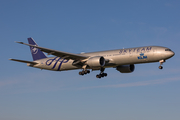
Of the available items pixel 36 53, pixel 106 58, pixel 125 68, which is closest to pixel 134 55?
pixel 106 58

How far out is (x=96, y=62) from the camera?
43750mm

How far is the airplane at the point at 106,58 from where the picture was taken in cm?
4178

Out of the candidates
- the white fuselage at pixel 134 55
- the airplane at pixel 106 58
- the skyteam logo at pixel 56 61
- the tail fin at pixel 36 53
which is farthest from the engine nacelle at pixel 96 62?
the tail fin at pixel 36 53

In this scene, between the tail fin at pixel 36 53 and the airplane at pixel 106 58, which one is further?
the tail fin at pixel 36 53

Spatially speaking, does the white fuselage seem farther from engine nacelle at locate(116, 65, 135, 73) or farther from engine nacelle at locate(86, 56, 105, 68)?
engine nacelle at locate(116, 65, 135, 73)

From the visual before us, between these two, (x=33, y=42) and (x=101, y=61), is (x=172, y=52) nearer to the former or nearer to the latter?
(x=101, y=61)

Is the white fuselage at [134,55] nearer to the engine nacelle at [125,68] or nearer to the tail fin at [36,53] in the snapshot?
the engine nacelle at [125,68]

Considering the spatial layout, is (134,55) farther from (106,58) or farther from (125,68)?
(125,68)

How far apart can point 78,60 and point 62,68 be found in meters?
4.84

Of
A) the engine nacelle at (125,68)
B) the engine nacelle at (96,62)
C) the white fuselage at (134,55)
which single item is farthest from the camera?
the engine nacelle at (125,68)

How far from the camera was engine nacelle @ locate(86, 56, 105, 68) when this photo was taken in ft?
143

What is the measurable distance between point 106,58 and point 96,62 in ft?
8.02

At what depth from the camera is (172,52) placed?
4153 cm

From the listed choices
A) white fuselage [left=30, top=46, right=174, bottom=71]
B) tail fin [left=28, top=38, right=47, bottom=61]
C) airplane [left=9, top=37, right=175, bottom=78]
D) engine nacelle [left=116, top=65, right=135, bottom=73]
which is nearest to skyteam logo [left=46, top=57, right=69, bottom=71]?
airplane [left=9, top=37, right=175, bottom=78]
